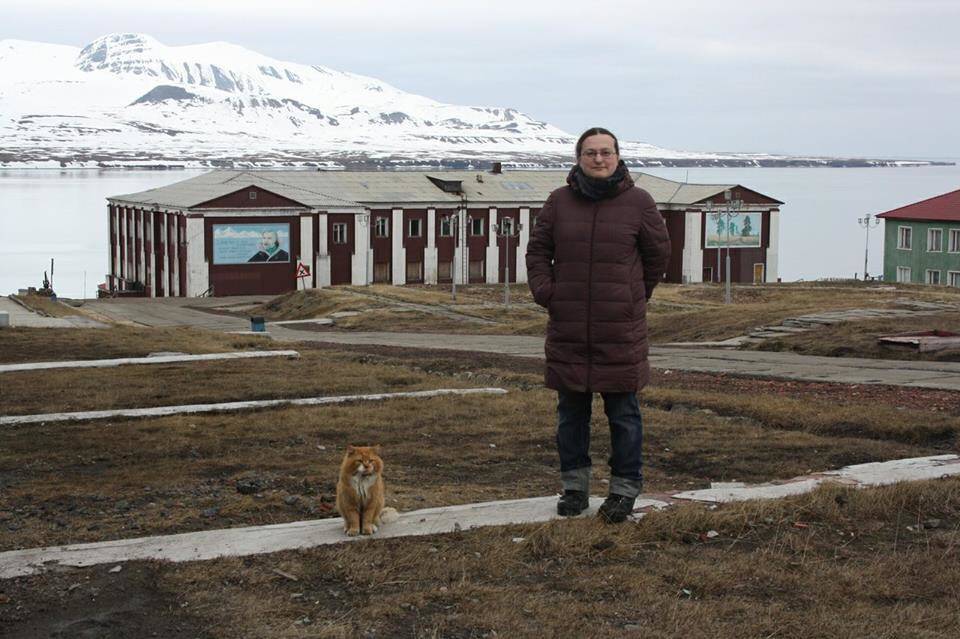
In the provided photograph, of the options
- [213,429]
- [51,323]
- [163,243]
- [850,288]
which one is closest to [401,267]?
[163,243]

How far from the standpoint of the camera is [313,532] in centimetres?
727

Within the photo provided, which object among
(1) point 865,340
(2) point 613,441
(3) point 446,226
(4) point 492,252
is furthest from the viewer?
(4) point 492,252

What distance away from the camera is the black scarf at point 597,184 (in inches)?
290

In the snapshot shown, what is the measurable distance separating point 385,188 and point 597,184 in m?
73.5

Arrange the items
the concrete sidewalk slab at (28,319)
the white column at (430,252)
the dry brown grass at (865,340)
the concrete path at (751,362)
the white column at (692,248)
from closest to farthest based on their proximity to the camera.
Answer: the concrete path at (751,362) → the dry brown grass at (865,340) → the concrete sidewalk slab at (28,319) → the white column at (430,252) → the white column at (692,248)

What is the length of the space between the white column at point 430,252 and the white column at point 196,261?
15.8m

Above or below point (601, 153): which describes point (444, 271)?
below

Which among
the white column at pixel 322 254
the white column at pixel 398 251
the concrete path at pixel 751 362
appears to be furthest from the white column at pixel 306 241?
the concrete path at pixel 751 362

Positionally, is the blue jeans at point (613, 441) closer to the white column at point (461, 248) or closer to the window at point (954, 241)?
the window at point (954, 241)

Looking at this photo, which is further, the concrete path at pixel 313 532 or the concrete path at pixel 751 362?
the concrete path at pixel 751 362

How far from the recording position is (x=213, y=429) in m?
11.9

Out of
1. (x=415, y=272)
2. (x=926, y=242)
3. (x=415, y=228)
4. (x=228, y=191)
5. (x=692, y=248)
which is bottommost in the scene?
(x=415, y=272)

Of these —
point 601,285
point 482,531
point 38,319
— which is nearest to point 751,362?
point 601,285

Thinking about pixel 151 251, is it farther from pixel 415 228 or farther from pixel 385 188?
pixel 415 228
